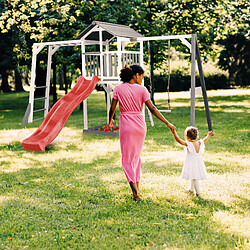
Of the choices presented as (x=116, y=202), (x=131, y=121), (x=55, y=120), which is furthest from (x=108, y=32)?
(x=116, y=202)

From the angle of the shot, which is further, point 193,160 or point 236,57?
point 236,57

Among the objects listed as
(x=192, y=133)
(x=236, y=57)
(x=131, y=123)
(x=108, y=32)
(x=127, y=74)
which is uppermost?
(x=236, y=57)

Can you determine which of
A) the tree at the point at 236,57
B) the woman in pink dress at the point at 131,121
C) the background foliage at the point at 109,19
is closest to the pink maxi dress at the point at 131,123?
the woman in pink dress at the point at 131,121

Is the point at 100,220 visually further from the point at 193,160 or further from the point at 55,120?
the point at 55,120

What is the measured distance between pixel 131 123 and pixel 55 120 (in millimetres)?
3810

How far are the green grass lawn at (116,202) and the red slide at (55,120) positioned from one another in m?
0.47

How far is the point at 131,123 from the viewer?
5457 millimetres

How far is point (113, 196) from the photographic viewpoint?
5.79 metres

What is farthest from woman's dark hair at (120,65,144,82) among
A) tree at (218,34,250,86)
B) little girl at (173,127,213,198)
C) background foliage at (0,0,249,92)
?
tree at (218,34,250,86)

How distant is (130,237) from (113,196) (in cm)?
150

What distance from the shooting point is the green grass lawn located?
4.30 metres

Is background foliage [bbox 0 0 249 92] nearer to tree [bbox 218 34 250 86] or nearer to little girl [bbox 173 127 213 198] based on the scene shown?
tree [bbox 218 34 250 86]

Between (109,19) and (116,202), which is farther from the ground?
(109,19)

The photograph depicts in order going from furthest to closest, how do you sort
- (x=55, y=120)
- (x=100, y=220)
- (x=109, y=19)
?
1. (x=109, y=19)
2. (x=55, y=120)
3. (x=100, y=220)
